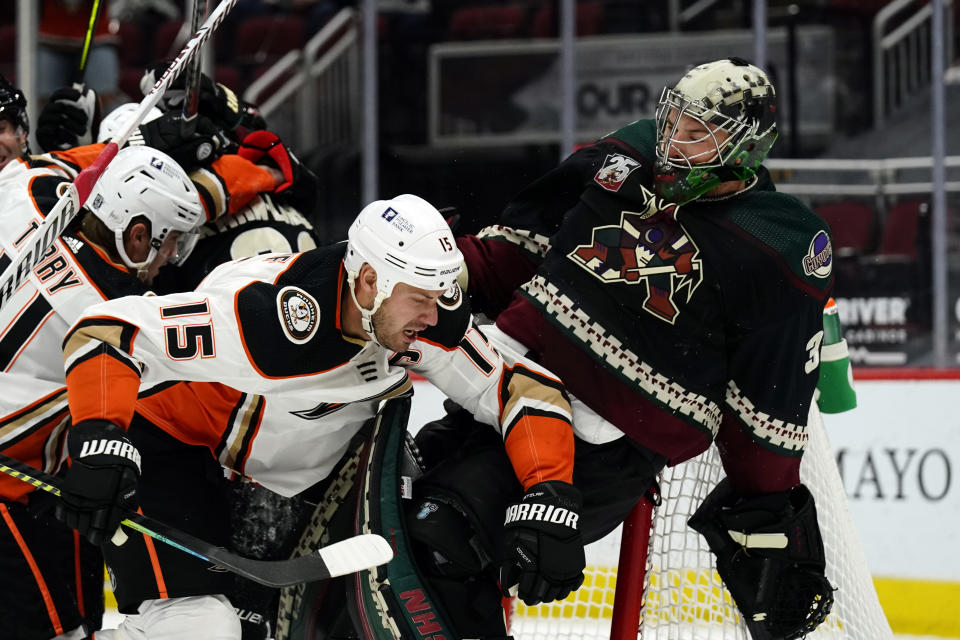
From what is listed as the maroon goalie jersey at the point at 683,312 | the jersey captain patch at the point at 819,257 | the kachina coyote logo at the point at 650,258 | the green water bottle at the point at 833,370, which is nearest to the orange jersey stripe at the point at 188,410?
the maroon goalie jersey at the point at 683,312

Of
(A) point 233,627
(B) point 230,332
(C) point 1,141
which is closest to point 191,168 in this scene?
(C) point 1,141

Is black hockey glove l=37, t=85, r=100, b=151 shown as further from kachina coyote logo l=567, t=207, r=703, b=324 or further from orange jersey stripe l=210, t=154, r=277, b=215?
kachina coyote logo l=567, t=207, r=703, b=324

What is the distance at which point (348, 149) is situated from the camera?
507 centimetres

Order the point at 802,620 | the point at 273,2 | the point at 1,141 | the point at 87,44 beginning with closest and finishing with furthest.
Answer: the point at 802,620, the point at 1,141, the point at 87,44, the point at 273,2

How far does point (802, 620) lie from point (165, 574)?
117 cm

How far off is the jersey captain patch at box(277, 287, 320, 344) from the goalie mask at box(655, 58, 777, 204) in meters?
0.62

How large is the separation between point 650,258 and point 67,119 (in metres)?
1.62

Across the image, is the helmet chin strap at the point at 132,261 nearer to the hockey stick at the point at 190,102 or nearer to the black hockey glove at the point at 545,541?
the hockey stick at the point at 190,102

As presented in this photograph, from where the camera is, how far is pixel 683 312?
221 cm

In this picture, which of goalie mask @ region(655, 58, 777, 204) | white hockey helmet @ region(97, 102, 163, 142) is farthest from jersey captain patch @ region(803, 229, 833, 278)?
white hockey helmet @ region(97, 102, 163, 142)

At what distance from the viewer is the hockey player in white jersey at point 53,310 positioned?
2.41 m

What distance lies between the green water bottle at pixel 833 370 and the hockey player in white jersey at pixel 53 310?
4.13ft

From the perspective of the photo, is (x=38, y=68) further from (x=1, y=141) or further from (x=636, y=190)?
(x=636, y=190)

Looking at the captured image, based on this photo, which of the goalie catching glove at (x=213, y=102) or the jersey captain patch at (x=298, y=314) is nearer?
the jersey captain patch at (x=298, y=314)
